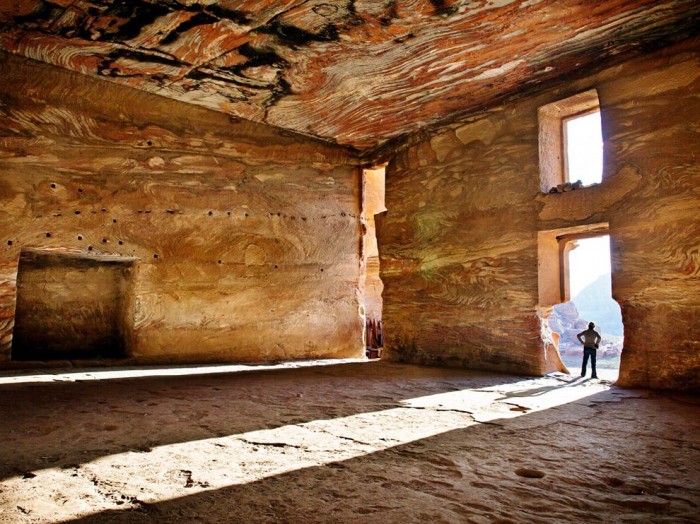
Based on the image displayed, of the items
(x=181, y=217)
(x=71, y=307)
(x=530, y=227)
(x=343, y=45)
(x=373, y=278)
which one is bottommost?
(x=71, y=307)

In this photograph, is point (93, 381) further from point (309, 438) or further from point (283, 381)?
point (309, 438)

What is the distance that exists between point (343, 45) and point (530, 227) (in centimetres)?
308

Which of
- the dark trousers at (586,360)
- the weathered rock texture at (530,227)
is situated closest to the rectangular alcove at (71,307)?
the weathered rock texture at (530,227)

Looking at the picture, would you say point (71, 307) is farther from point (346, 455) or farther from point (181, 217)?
point (346, 455)

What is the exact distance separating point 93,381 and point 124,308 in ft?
6.60

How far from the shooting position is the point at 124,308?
7055 mm

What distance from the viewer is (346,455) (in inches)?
106

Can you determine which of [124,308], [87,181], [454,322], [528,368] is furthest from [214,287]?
[528,368]

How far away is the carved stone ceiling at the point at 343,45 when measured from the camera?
15.0 ft

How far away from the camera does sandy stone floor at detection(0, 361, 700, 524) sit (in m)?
1.97

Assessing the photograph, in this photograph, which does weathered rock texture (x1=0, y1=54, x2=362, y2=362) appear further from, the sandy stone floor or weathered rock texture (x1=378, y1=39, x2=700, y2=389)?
the sandy stone floor

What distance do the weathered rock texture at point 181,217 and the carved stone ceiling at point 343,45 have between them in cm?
56

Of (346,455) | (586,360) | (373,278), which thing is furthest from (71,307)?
(373,278)

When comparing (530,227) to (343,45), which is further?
(530,227)
